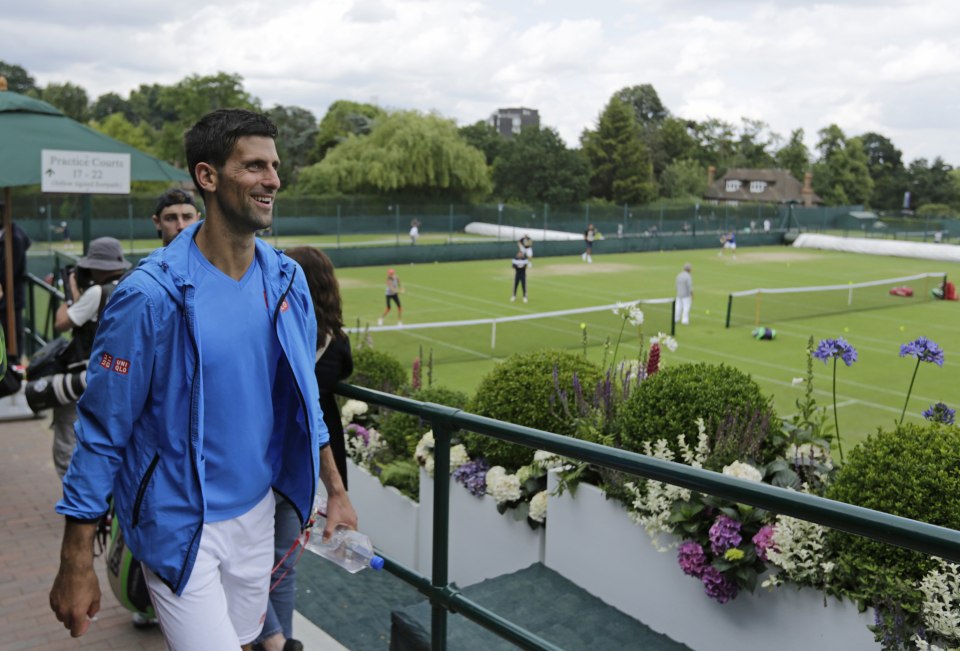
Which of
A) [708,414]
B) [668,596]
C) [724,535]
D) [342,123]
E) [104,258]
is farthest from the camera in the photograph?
[342,123]

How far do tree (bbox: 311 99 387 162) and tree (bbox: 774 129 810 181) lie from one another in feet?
172

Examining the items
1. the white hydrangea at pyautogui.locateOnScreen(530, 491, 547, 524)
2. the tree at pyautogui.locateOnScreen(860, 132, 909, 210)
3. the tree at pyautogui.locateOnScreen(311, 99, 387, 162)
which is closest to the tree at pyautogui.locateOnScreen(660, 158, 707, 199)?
the tree at pyautogui.locateOnScreen(860, 132, 909, 210)

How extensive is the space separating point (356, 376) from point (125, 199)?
1836 inches

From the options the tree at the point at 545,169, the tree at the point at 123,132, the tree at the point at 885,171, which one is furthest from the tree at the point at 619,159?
the tree at the point at 123,132

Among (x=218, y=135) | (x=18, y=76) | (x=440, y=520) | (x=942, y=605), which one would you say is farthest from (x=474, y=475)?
(x=18, y=76)

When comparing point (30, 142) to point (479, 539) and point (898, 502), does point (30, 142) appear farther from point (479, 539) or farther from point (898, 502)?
point (898, 502)

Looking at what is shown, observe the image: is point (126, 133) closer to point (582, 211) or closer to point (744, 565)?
point (582, 211)

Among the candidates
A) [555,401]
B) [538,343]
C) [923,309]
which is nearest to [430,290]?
[538,343]

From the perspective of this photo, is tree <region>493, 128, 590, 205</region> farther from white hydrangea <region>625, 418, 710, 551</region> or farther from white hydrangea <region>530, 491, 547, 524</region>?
white hydrangea <region>625, 418, 710, 551</region>

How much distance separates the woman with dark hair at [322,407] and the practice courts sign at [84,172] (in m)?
4.84

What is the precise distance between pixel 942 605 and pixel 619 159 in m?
86.3

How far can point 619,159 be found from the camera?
287 feet

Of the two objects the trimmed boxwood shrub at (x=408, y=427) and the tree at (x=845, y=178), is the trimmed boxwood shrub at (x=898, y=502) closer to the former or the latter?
the trimmed boxwood shrub at (x=408, y=427)

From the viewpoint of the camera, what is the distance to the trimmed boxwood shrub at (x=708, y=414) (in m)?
5.03
